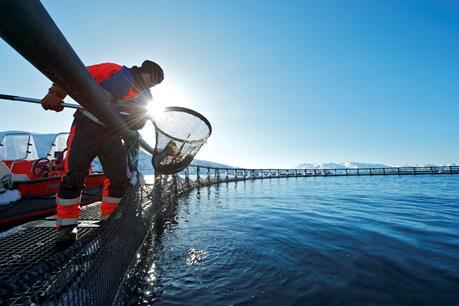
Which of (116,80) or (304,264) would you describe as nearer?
(116,80)

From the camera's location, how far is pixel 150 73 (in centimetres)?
302

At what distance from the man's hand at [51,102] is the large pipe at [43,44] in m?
1.07

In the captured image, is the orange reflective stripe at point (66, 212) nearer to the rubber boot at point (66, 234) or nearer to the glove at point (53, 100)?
the rubber boot at point (66, 234)

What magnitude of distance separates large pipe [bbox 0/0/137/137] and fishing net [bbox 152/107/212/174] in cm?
201

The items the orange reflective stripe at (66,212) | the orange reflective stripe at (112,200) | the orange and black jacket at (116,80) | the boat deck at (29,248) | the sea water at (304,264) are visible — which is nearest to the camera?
the boat deck at (29,248)

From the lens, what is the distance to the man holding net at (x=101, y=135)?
2703 millimetres

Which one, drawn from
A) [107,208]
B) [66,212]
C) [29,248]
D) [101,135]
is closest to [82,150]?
[101,135]

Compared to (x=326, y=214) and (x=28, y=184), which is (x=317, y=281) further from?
(x=28, y=184)

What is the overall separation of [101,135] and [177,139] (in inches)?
46.0

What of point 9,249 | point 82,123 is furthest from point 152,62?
point 9,249

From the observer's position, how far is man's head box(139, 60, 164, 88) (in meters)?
2.98

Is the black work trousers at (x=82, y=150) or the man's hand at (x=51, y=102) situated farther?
the black work trousers at (x=82, y=150)

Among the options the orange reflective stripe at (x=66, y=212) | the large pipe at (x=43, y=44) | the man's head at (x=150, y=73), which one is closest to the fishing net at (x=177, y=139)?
the man's head at (x=150, y=73)

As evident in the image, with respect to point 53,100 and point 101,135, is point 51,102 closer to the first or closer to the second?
point 53,100
